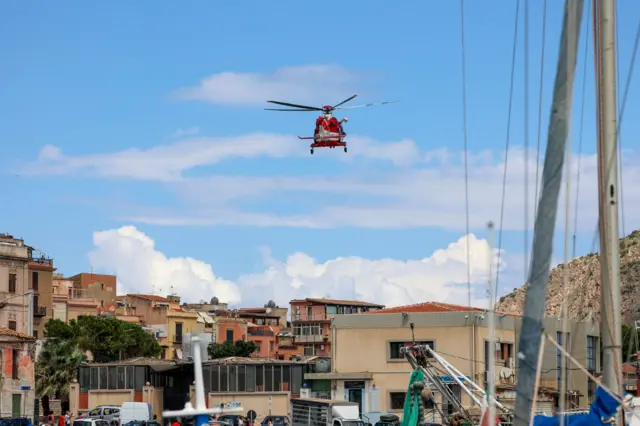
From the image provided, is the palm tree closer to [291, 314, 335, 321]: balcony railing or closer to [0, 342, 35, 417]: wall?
[0, 342, 35, 417]: wall

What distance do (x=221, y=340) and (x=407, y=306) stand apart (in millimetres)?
74494

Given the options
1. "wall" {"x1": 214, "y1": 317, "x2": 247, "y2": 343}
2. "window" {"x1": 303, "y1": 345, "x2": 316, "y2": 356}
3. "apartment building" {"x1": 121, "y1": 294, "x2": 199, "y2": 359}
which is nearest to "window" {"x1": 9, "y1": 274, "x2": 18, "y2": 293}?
"apartment building" {"x1": 121, "y1": 294, "x2": 199, "y2": 359}

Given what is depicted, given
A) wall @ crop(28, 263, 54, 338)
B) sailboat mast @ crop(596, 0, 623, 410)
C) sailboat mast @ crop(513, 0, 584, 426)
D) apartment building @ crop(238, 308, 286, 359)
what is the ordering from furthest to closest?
apartment building @ crop(238, 308, 286, 359), wall @ crop(28, 263, 54, 338), sailboat mast @ crop(596, 0, 623, 410), sailboat mast @ crop(513, 0, 584, 426)

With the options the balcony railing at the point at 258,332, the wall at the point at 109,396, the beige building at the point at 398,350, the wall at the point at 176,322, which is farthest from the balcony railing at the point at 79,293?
the beige building at the point at 398,350

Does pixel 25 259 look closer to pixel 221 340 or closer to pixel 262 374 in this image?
pixel 262 374

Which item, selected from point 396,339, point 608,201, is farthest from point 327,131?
point 608,201

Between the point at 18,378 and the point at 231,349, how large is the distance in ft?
207

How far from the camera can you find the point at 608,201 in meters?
17.0

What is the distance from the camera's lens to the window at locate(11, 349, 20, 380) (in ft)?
255

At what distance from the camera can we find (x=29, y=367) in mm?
79000

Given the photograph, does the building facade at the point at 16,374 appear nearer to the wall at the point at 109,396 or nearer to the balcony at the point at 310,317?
the wall at the point at 109,396

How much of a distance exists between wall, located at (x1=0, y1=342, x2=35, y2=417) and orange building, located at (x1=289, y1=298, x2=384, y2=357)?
245ft

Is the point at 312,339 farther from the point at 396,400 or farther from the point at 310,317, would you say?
the point at 396,400

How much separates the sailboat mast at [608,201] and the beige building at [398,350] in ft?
158
